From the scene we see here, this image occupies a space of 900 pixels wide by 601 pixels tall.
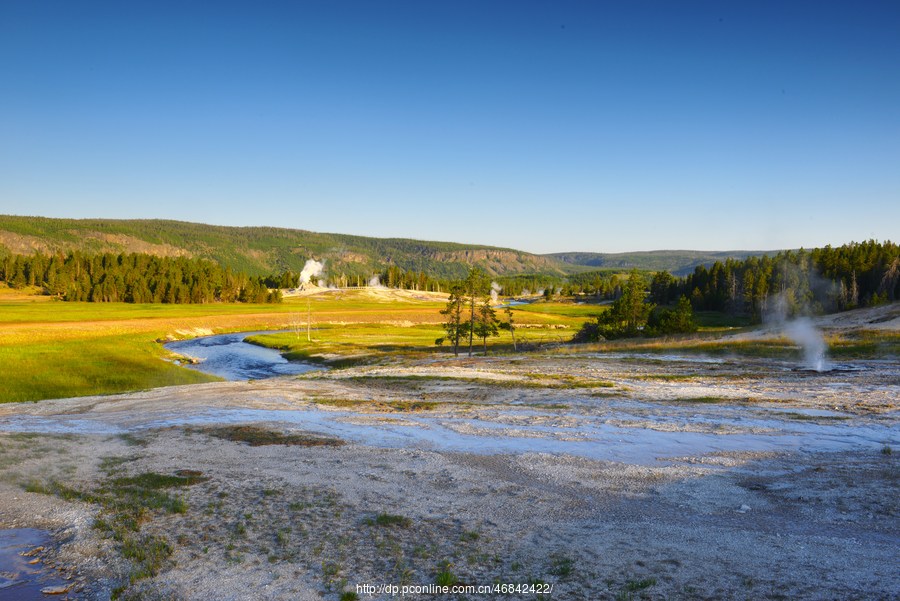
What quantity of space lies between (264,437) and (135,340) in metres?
64.9

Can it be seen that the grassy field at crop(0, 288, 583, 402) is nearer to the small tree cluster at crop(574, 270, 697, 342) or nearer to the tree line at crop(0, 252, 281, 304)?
the tree line at crop(0, 252, 281, 304)

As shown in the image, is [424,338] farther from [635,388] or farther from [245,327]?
[635,388]

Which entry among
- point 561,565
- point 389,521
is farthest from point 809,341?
point 389,521

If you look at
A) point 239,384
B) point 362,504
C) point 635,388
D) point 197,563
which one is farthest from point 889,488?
point 239,384

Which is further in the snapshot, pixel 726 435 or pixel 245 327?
pixel 245 327

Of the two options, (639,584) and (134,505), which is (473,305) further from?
(639,584)

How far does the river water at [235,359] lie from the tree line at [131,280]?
267 ft

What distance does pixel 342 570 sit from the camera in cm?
1072

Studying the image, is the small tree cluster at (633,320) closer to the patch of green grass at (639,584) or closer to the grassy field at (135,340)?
the grassy field at (135,340)

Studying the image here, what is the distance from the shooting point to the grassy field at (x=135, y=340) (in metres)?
44.9

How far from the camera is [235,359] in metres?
69.6

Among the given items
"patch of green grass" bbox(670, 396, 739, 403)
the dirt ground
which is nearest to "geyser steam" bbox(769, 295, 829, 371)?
the dirt ground

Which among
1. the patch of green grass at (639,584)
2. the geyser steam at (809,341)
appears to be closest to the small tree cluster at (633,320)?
the geyser steam at (809,341)

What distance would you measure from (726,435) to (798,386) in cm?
1632
